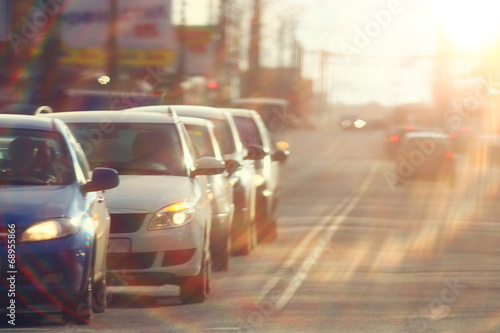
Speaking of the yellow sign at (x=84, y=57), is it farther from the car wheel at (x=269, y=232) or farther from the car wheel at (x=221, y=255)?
the car wheel at (x=221, y=255)

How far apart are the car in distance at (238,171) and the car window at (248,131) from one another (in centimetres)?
133

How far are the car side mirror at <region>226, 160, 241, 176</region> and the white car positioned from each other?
244 cm

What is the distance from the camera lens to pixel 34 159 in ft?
32.1

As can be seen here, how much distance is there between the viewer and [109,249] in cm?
1105

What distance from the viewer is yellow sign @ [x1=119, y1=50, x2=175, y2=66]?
2034 inches

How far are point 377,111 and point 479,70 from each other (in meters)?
93.5

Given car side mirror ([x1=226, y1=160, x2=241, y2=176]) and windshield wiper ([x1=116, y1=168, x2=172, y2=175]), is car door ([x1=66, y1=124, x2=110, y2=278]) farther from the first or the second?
car side mirror ([x1=226, y1=160, x2=241, y2=176])

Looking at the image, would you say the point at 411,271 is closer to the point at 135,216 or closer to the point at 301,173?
the point at 135,216

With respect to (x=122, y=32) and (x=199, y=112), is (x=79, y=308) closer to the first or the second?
(x=199, y=112)

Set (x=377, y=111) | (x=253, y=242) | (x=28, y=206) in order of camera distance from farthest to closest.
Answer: (x=377, y=111), (x=253, y=242), (x=28, y=206)

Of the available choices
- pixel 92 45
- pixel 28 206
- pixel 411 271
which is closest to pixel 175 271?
pixel 28 206

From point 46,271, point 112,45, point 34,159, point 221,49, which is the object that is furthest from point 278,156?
point 221,49

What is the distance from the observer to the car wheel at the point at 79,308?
8.93m

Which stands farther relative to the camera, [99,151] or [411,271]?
[411,271]
